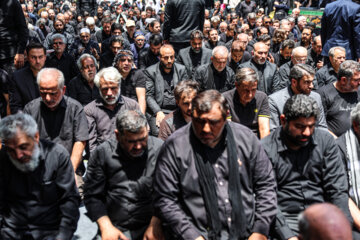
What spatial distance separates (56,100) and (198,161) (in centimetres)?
168

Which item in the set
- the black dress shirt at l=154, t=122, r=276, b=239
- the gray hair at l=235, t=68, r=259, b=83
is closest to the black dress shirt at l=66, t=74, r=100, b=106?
the gray hair at l=235, t=68, r=259, b=83

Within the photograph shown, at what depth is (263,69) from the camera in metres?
5.75

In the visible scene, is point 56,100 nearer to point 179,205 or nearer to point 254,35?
point 179,205

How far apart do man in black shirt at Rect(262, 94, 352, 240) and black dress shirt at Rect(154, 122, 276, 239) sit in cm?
30

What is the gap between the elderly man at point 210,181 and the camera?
246 cm

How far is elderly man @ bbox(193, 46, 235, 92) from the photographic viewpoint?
17.6 feet

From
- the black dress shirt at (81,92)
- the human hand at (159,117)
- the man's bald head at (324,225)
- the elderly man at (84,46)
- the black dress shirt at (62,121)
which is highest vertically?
the man's bald head at (324,225)

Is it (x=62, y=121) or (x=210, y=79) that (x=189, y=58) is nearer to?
(x=210, y=79)

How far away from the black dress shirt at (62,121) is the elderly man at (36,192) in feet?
2.94

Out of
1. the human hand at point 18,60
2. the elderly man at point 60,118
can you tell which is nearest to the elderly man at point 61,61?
the human hand at point 18,60

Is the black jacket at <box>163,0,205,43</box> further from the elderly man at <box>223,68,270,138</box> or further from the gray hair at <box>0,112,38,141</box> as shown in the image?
the gray hair at <box>0,112,38,141</box>

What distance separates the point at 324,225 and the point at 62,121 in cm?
269

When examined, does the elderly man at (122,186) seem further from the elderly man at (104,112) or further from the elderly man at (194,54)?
the elderly man at (194,54)

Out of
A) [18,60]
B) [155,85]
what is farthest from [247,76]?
[18,60]
